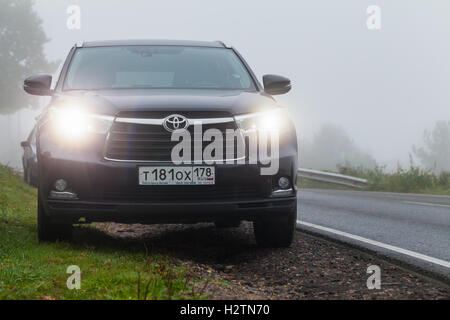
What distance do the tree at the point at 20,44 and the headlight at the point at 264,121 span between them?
200ft

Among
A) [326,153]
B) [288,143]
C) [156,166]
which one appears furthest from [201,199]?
[326,153]

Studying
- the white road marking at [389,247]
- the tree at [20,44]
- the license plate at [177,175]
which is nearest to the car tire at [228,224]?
the white road marking at [389,247]

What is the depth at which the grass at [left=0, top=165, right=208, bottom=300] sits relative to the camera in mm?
3699

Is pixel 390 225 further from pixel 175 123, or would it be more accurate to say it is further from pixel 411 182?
pixel 411 182

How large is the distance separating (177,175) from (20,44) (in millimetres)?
65169

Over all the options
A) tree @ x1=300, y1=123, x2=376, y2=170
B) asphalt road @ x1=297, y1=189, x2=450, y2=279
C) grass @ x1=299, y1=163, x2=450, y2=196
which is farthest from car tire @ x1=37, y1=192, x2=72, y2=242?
tree @ x1=300, y1=123, x2=376, y2=170

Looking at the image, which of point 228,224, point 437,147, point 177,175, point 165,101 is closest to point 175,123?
point 165,101

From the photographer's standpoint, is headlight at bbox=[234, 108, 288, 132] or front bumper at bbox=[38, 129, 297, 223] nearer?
front bumper at bbox=[38, 129, 297, 223]

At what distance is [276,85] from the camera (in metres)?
6.20

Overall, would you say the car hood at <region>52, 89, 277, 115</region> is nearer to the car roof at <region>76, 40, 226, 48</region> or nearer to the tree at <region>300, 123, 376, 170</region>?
the car roof at <region>76, 40, 226, 48</region>

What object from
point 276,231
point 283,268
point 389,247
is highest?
point 276,231

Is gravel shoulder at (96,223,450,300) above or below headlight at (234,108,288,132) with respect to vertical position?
below

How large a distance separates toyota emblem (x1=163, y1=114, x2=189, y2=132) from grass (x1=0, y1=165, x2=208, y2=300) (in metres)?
1.03
